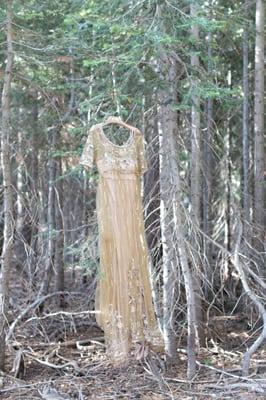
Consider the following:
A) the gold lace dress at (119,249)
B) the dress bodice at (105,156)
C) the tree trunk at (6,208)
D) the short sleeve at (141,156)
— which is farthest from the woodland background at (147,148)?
the dress bodice at (105,156)

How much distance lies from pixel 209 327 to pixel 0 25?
5.35 meters

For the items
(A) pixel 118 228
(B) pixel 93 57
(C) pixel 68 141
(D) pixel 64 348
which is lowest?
(D) pixel 64 348

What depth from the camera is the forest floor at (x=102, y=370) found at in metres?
5.79

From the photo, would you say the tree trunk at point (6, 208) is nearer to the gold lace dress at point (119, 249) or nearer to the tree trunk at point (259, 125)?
the gold lace dress at point (119, 249)

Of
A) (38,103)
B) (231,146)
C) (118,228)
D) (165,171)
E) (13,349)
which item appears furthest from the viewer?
(231,146)

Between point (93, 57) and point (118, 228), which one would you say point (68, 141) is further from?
point (118, 228)

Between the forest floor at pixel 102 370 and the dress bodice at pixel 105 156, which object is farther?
the forest floor at pixel 102 370

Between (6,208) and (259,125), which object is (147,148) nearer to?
(6,208)

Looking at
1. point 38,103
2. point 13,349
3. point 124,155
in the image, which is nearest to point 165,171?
point 124,155

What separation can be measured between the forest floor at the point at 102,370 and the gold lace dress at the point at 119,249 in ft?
0.97

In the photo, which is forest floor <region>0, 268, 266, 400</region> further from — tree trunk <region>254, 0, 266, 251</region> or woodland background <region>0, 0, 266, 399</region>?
tree trunk <region>254, 0, 266, 251</region>

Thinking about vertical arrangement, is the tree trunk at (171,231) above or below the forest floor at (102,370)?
above

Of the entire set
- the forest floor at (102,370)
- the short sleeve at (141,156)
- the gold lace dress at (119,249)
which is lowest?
the forest floor at (102,370)

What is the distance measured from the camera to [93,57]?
666 centimetres
